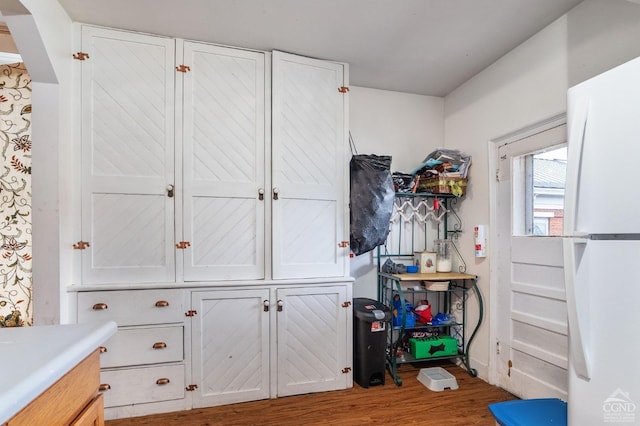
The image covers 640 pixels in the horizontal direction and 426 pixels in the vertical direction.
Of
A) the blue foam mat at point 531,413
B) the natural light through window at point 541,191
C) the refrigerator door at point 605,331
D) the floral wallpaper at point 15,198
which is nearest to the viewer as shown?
the refrigerator door at point 605,331

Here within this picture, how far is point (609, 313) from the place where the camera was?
103cm

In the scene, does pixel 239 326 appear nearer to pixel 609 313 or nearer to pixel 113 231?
pixel 113 231

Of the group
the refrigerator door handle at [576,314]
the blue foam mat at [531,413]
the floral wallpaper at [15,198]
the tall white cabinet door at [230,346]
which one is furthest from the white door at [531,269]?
the floral wallpaper at [15,198]

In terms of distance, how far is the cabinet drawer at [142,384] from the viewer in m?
2.02

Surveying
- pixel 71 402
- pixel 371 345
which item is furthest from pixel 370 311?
pixel 71 402

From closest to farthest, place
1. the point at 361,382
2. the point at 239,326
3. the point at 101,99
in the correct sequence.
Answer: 1. the point at 101,99
2. the point at 239,326
3. the point at 361,382

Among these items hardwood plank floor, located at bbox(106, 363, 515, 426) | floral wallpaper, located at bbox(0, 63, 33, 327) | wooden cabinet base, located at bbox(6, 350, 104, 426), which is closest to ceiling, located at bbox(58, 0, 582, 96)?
floral wallpaper, located at bbox(0, 63, 33, 327)

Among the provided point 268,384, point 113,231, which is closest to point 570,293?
point 268,384

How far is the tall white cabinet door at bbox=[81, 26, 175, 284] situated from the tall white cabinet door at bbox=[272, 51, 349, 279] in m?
0.74

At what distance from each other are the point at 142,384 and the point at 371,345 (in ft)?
5.28

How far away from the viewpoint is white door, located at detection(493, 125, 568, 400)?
6.81 feet

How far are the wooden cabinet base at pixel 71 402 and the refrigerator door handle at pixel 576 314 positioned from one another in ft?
5.06

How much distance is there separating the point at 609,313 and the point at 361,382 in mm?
1862

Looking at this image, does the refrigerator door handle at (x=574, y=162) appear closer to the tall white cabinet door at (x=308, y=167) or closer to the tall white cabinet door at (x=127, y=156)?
the tall white cabinet door at (x=308, y=167)
